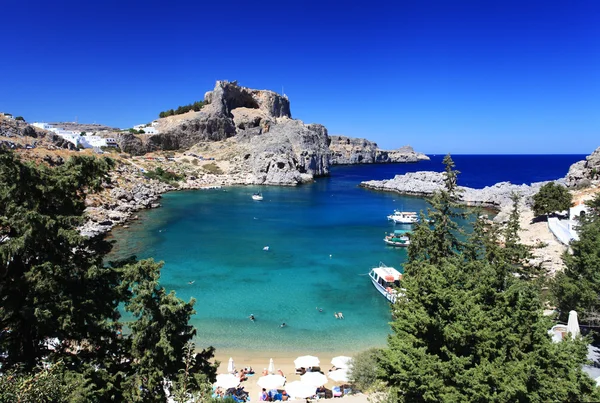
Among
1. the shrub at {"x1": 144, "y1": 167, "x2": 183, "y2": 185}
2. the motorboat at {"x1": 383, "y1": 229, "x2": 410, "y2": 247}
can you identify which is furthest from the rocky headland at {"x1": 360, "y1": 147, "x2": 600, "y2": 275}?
the shrub at {"x1": 144, "y1": 167, "x2": 183, "y2": 185}

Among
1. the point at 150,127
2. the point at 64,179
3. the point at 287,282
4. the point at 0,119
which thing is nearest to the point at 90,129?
the point at 150,127

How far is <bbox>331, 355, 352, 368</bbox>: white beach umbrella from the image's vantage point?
15821 millimetres

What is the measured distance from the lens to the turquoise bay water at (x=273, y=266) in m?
19.7

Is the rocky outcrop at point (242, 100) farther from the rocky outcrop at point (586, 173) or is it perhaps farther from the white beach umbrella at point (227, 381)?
the white beach umbrella at point (227, 381)

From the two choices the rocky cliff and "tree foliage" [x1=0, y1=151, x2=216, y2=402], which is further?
the rocky cliff

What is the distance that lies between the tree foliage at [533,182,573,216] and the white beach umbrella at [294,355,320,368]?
3436cm

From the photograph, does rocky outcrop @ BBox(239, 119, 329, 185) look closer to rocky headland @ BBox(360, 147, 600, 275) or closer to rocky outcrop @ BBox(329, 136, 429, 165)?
rocky headland @ BBox(360, 147, 600, 275)

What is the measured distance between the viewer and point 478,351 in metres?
8.98

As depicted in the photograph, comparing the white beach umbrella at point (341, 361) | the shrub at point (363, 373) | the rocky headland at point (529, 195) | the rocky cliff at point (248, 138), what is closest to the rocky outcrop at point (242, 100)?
the rocky cliff at point (248, 138)

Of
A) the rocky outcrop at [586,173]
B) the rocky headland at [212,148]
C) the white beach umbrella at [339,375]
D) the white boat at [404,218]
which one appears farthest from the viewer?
the rocky headland at [212,148]

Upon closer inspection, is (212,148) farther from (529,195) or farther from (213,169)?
(529,195)

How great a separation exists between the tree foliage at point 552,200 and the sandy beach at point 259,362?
3299 cm

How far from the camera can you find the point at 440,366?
28.3 feet

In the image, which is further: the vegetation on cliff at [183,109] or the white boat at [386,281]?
the vegetation on cliff at [183,109]
